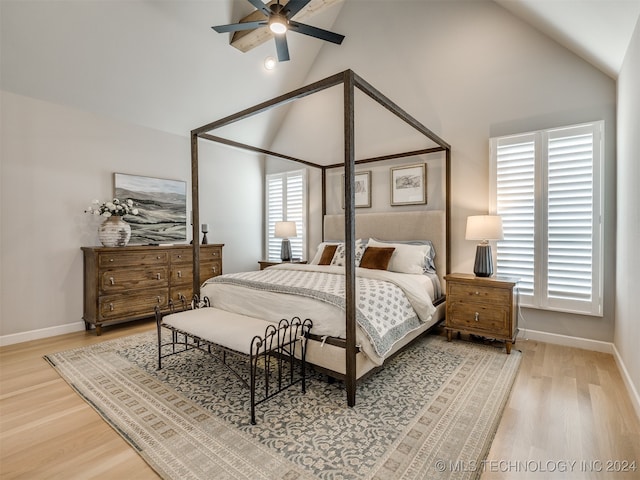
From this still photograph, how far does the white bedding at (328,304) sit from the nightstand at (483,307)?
313mm

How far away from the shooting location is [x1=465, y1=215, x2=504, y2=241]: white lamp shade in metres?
3.23

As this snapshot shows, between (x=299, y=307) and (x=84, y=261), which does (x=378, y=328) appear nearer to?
(x=299, y=307)

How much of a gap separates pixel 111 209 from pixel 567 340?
204 inches

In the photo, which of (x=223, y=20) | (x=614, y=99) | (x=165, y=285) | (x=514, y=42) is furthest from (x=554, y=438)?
(x=223, y=20)

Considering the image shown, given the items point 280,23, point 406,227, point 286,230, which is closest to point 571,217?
point 406,227

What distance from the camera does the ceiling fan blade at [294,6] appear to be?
2.62m

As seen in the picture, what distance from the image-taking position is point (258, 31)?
384cm

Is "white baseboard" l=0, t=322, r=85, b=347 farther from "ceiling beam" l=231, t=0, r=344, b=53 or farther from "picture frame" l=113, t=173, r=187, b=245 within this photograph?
"ceiling beam" l=231, t=0, r=344, b=53

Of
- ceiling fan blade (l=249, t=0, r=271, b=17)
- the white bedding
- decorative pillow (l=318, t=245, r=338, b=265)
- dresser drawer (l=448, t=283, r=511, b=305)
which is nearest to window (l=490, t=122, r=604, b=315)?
dresser drawer (l=448, t=283, r=511, b=305)

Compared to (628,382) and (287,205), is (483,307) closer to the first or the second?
(628,382)

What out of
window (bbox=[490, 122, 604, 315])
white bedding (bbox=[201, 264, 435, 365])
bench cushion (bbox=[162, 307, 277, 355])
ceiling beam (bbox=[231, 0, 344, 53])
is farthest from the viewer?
ceiling beam (bbox=[231, 0, 344, 53])

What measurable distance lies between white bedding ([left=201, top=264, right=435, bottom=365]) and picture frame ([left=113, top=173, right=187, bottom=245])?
1689mm

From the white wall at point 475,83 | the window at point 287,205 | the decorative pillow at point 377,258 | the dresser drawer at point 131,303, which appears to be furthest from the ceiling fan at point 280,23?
the dresser drawer at point 131,303

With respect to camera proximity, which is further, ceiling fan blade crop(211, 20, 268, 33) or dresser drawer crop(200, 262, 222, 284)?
dresser drawer crop(200, 262, 222, 284)
